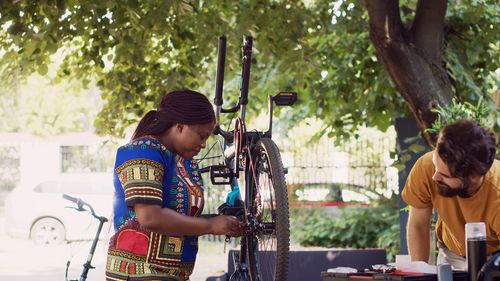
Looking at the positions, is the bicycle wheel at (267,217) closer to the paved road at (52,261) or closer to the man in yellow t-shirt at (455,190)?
the man in yellow t-shirt at (455,190)

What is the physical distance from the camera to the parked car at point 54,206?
17.2m

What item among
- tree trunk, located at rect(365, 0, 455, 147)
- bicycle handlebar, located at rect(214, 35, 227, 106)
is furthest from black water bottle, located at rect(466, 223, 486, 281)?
tree trunk, located at rect(365, 0, 455, 147)

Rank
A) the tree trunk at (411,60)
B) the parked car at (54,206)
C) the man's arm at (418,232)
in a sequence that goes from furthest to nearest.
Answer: the parked car at (54,206) → the tree trunk at (411,60) → the man's arm at (418,232)

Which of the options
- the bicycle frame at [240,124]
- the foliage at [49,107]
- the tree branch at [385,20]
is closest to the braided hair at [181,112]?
the bicycle frame at [240,124]

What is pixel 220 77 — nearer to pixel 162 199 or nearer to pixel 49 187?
pixel 162 199

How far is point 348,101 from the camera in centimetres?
980

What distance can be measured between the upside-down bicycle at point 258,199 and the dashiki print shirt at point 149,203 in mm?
350

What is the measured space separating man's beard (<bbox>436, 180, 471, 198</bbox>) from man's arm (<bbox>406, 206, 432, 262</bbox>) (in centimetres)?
36

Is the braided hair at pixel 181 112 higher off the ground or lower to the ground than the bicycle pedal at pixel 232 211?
higher

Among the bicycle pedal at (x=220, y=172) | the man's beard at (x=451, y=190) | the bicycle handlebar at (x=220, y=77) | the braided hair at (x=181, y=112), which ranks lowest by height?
the man's beard at (x=451, y=190)

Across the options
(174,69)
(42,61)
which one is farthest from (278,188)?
(174,69)

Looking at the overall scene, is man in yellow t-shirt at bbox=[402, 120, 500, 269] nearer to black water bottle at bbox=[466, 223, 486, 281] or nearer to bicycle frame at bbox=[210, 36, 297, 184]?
black water bottle at bbox=[466, 223, 486, 281]

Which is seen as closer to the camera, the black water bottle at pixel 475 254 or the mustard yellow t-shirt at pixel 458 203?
the black water bottle at pixel 475 254

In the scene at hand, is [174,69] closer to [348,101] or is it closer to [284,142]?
[348,101]
